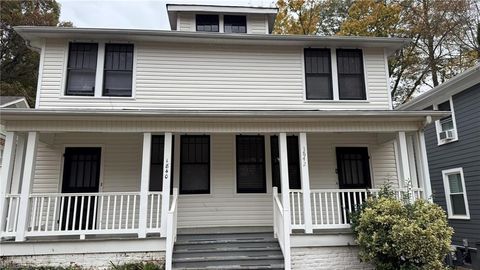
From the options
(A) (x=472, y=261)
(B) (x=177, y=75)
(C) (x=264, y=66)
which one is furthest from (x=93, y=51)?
(A) (x=472, y=261)

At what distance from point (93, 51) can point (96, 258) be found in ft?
16.4

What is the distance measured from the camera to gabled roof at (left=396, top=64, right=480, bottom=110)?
9.10 m

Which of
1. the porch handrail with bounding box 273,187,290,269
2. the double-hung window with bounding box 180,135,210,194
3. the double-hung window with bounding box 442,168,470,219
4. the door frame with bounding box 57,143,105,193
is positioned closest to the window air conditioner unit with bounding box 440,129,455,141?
the double-hung window with bounding box 442,168,470,219

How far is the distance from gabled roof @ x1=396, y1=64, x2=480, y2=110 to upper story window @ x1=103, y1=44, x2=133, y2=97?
8856mm

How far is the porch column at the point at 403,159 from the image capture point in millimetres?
7140

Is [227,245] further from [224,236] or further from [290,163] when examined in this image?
[290,163]

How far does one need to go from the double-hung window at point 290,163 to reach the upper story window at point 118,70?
12.7 feet

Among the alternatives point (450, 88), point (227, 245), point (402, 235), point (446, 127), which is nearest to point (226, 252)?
point (227, 245)

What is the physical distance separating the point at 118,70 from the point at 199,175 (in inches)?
131

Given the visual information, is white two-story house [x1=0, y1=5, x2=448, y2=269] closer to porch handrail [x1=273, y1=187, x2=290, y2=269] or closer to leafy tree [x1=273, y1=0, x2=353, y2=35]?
porch handrail [x1=273, y1=187, x2=290, y2=269]

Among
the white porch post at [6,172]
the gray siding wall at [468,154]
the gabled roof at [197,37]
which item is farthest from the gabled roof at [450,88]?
the white porch post at [6,172]

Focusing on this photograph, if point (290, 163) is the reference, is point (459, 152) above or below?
above

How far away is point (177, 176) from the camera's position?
823 centimetres

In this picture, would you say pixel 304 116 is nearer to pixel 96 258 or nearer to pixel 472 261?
pixel 96 258
